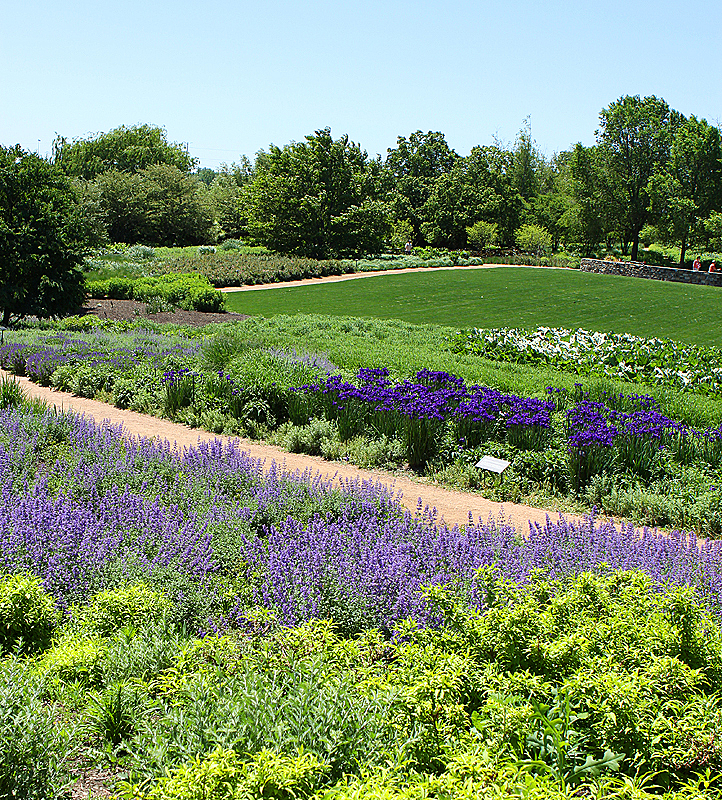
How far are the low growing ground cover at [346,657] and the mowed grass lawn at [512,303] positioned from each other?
14.3 m

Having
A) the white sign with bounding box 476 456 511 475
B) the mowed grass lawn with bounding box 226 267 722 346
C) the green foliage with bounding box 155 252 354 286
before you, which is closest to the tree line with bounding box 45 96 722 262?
the green foliage with bounding box 155 252 354 286

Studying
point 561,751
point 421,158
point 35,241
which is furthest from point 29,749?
point 421,158

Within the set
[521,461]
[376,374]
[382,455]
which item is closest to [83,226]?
[376,374]

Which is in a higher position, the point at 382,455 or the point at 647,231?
the point at 647,231

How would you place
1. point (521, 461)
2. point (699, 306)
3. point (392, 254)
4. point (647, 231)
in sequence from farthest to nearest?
1. point (647, 231)
2. point (392, 254)
3. point (699, 306)
4. point (521, 461)

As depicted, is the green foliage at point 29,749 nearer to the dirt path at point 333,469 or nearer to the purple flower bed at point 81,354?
the dirt path at point 333,469

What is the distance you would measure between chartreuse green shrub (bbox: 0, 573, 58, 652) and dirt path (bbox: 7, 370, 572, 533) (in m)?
2.80

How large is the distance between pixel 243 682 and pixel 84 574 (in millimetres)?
1593

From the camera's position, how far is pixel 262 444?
7953 millimetres

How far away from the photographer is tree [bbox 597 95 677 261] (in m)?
51.4

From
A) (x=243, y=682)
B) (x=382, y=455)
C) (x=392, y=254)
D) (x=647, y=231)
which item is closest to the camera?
(x=243, y=682)

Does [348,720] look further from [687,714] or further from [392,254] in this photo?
[392,254]

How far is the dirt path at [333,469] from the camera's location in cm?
583

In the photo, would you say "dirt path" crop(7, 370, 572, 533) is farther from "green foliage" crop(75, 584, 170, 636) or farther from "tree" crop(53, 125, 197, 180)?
"tree" crop(53, 125, 197, 180)
